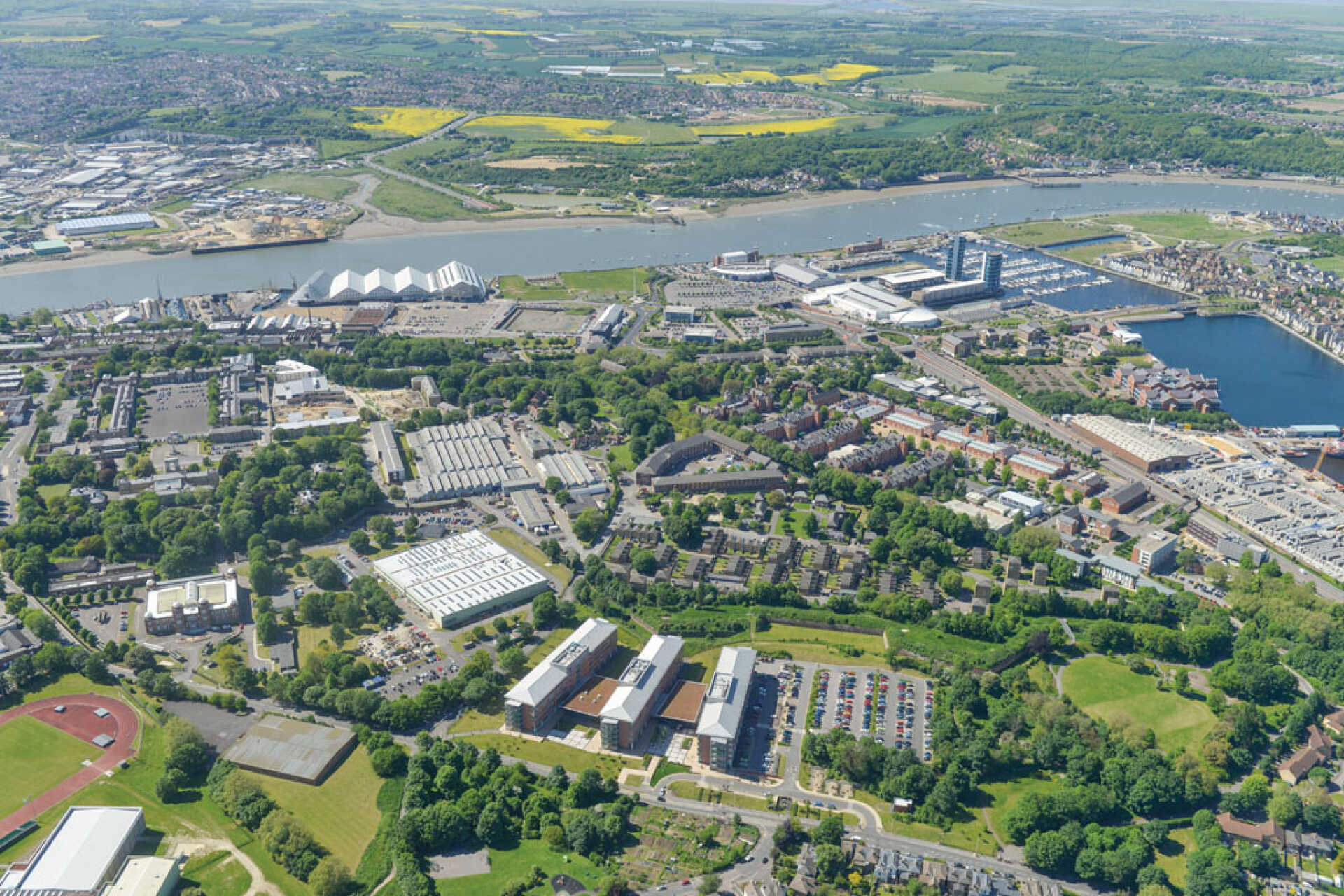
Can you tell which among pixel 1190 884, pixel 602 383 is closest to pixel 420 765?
pixel 1190 884

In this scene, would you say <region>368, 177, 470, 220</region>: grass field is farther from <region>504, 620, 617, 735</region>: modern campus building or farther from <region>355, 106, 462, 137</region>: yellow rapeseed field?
<region>504, 620, 617, 735</region>: modern campus building

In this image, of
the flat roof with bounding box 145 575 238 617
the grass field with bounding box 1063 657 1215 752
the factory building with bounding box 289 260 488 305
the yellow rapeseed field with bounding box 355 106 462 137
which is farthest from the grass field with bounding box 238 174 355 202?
the grass field with bounding box 1063 657 1215 752

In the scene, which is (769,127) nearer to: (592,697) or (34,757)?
(592,697)

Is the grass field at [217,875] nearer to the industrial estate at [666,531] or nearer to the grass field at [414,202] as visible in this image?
the industrial estate at [666,531]

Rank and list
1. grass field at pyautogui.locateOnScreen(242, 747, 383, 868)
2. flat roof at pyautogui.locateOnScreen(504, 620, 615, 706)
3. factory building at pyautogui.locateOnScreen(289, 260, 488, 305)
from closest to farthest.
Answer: grass field at pyautogui.locateOnScreen(242, 747, 383, 868), flat roof at pyautogui.locateOnScreen(504, 620, 615, 706), factory building at pyautogui.locateOnScreen(289, 260, 488, 305)

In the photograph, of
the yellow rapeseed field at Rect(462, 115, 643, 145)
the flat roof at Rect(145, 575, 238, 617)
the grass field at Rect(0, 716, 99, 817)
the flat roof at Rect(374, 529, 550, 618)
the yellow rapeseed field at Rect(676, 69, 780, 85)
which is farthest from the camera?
the yellow rapeseed field at Rect(676, 69, 780, 85)

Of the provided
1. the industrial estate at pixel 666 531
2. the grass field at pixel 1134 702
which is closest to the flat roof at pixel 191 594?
the industrial estate at pixel 666 531
